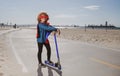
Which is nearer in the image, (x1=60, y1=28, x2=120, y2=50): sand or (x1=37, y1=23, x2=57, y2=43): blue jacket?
(x1=37, y1=23, x2=57, y2=43): blue jacket

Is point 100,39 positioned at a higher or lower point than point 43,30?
lower

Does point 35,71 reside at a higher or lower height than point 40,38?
lower

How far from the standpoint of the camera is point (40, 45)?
7.83 meters

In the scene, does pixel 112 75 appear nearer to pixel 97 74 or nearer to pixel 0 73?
pixel 97 74

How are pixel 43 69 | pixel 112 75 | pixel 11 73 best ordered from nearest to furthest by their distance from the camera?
1. pixel 112 75
2. pixel 11 73
3. pixel 43 69

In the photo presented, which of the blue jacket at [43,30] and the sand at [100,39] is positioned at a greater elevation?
the blue jacket at [43,30]

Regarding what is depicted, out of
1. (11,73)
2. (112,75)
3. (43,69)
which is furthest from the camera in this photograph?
(43,69)

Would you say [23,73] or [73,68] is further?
[73,68]

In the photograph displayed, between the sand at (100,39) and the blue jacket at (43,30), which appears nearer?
the blue jacket at (43,30)

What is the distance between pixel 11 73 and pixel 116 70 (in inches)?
145

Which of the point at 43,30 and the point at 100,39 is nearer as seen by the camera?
the point at 43,30

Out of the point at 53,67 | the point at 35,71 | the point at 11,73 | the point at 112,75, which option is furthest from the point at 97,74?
the point at 11,73

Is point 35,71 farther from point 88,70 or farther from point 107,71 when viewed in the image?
point 107,71

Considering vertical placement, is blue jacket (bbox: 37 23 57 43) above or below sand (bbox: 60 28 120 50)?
above
